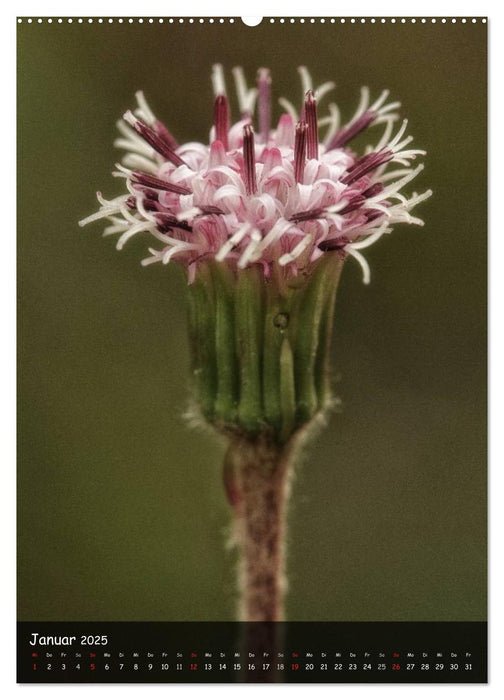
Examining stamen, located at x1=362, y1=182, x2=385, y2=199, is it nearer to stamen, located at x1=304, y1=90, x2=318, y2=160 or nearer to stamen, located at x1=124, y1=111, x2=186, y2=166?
stamen, located at x1=304, y1=90, x2=318, y2=160

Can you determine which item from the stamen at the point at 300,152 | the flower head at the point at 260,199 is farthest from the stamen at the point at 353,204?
the stamen at the point at 300,152

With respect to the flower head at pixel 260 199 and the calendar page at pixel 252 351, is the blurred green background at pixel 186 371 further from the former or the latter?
the flower head at pixel 260 199

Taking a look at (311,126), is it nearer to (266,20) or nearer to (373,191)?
(373,191)

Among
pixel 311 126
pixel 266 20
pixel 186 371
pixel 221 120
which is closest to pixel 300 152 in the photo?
pixel 311 126

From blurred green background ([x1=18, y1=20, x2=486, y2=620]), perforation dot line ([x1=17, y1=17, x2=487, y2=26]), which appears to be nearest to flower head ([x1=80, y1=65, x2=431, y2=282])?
perforation dot line ([x1=17, y1=17, x2=487, y2=26])

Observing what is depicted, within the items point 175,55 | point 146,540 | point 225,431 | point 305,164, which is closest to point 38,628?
point 146,540
